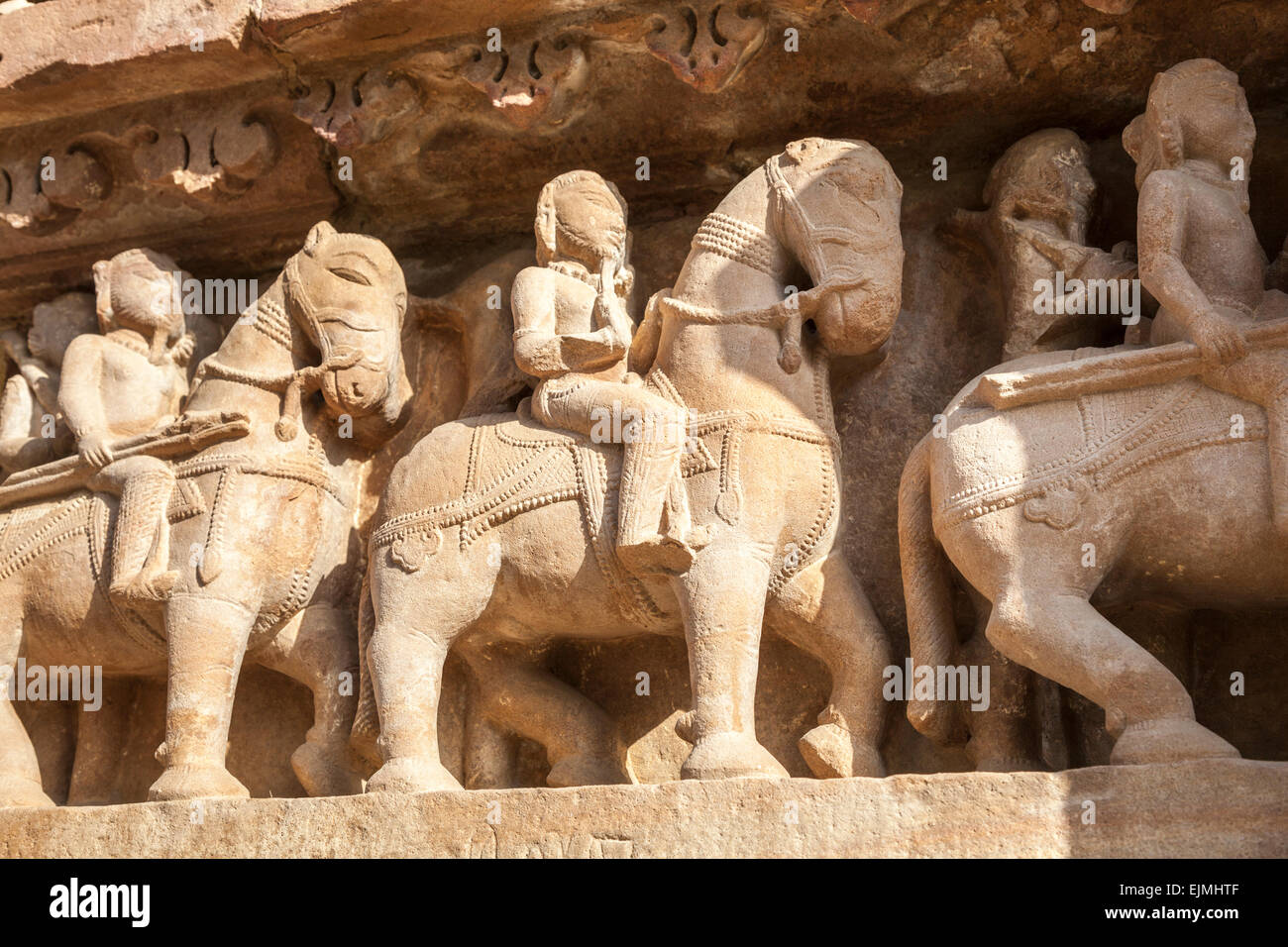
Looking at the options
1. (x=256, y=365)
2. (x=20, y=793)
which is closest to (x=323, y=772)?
(x=20, y=793)

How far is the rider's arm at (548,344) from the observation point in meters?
5.61

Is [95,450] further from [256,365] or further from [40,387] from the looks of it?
[40,387]

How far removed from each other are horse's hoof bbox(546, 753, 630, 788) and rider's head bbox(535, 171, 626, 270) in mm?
1746

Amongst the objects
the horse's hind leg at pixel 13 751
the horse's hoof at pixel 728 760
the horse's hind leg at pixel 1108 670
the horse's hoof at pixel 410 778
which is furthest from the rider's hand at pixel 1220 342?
the horse's hind leg at pixel 13 751

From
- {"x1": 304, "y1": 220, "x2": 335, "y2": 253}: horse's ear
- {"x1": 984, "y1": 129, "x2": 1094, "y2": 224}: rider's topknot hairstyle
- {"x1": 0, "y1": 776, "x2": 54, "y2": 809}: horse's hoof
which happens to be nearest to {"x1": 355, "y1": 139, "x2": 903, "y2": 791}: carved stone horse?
{"x1": 984, "y1": 129, "x2": 1094, "y2": 224}: rider's topknot hairstyle

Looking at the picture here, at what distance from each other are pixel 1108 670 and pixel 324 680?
8.92ft

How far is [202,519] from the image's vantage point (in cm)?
576

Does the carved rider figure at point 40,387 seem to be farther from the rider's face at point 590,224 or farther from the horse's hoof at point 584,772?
the horse's hoof at point 584,772

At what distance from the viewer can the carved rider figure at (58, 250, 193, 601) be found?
575 cm

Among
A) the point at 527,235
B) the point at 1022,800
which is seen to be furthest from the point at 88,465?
the point at 1022,800

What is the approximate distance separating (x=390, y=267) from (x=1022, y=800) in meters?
3.18

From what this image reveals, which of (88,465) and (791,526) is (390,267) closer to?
(88,465)

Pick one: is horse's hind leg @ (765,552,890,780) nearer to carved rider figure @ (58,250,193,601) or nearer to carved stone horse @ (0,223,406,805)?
carved stone horse @ (0,223,406,805)
